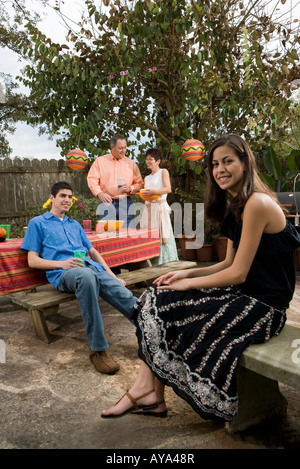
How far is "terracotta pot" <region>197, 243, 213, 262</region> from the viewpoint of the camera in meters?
7.61

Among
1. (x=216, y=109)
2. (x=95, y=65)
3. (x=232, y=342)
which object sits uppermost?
(x=95, y=65)

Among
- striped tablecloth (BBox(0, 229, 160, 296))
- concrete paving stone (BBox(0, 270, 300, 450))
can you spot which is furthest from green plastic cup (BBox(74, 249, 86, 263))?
concrete paving stone (BBox(0, 270, 300, 450))

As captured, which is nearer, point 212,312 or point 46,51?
point 212,312

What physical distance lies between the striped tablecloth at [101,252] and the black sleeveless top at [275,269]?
235 centimetres

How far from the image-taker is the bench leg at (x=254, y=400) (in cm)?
207

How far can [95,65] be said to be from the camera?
7684 mm

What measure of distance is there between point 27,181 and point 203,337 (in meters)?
7.84

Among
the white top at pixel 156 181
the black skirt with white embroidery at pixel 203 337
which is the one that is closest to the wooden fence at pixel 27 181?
the white top at pixel 156 181

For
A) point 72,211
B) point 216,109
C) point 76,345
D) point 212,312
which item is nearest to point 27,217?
point 72,211

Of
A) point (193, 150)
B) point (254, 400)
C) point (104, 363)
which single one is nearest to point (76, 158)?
point (193, 150)

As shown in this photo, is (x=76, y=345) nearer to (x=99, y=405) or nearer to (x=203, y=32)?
(x=99, y=405)

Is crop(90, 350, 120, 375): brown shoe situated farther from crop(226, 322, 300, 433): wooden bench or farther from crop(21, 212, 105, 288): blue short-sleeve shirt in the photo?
crop(226, 322, 300, 433): wooden bench
